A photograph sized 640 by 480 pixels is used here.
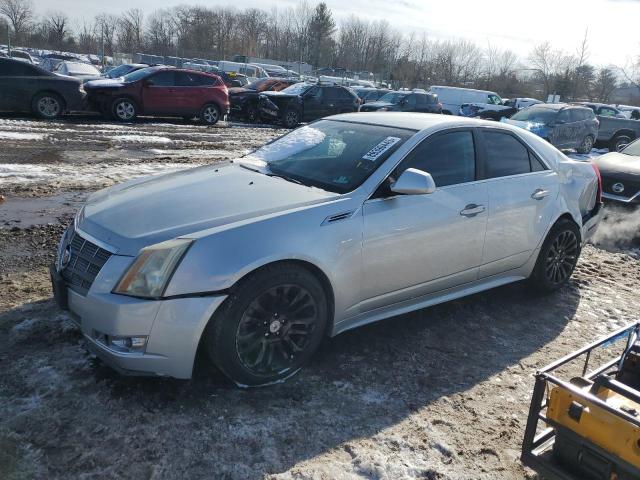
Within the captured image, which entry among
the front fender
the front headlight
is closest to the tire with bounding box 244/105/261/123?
the front fender

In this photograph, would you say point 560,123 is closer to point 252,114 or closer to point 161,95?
point 252,114

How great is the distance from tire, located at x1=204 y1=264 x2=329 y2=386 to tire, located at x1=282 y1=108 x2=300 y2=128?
15.9m

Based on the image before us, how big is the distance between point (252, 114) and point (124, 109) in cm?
497

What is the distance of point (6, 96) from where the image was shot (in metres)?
13.5

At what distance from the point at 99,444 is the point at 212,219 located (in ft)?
4.37

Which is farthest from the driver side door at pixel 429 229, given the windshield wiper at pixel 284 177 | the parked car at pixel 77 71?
the parked car at pixel 77 71

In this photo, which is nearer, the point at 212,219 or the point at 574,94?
the point at 212,219

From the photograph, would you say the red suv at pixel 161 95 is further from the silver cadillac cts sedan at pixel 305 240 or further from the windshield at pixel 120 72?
the silver cadillac cts sedan at pixel 305 240

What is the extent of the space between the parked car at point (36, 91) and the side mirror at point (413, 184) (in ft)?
43.8

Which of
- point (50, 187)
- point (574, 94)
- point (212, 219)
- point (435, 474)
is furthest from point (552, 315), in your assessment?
point (574, 94)

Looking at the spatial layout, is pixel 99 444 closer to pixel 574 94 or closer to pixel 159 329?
pixel 159 329

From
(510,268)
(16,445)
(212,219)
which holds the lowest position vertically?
(16,445)

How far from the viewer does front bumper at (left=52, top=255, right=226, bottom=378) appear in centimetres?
284

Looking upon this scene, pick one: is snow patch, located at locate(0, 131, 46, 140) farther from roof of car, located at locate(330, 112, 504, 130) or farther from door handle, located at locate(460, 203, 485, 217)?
door handle, located at locate(460, 203, 485, 217)
